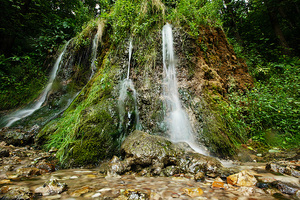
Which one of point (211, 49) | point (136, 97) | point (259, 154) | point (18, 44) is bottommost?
point (259, 154)

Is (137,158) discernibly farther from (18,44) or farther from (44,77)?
(18,44)

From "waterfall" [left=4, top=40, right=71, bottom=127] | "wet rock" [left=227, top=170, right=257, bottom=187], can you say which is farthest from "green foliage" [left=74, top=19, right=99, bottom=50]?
"wet rock" [left=227, top=170, right=257, bottom=187]

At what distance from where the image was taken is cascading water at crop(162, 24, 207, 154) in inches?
120

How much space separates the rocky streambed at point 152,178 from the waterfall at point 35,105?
2.48m

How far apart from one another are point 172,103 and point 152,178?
1.99 meters

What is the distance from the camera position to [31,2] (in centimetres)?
732

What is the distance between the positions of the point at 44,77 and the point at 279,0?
1237cm

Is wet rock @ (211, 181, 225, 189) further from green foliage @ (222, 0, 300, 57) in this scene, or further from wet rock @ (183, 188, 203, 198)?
green foliage @ (222, 0, 300, 57)

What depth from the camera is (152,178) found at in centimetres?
182

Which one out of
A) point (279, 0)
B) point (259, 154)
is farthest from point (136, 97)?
point (279, 0)

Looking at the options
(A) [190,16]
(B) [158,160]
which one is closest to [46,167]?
(B) [158,160]

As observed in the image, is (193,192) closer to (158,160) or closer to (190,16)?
(158,160)

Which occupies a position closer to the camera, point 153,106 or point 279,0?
point 153,106

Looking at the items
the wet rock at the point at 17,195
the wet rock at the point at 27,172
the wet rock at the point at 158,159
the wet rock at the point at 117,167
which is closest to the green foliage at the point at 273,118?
the wet rock at the point at 158,159
